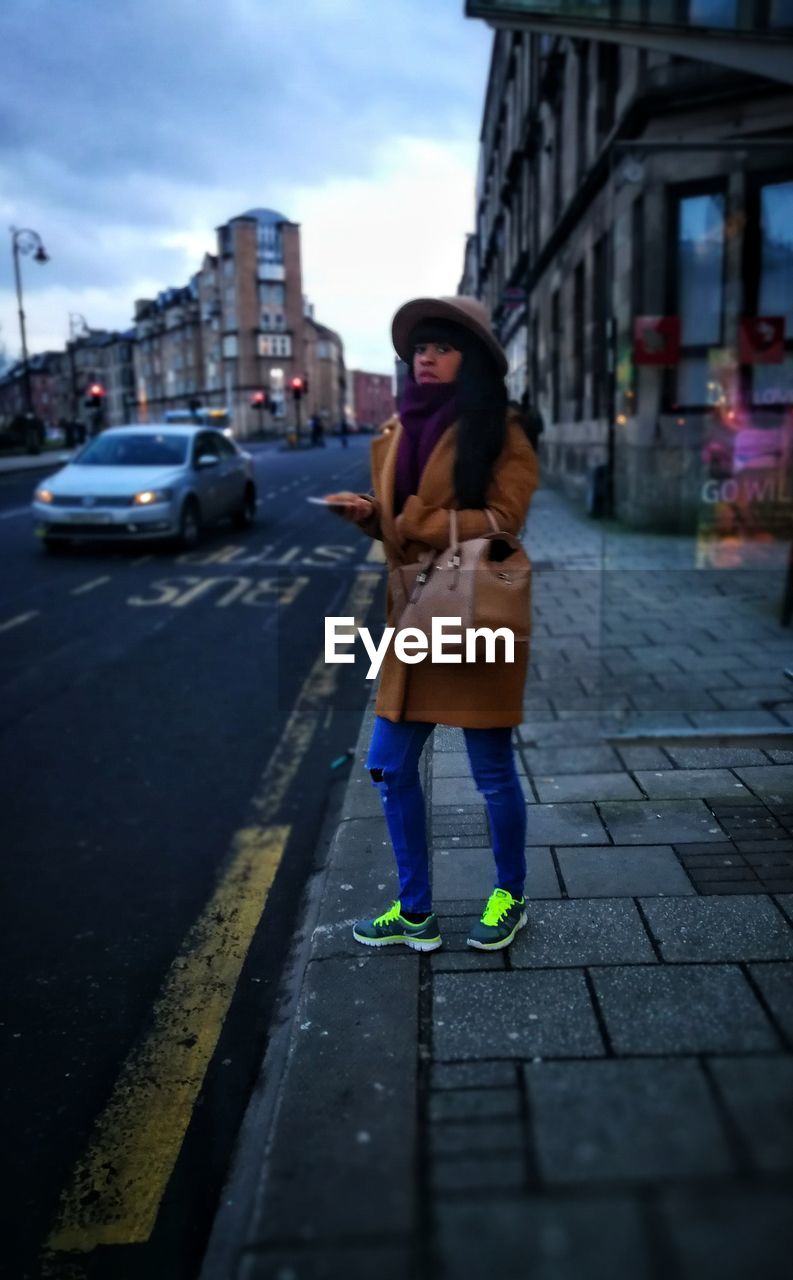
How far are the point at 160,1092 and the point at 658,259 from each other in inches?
507

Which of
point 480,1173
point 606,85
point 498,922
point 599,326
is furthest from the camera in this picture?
point 599,326

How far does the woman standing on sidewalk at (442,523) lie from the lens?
8.93 feet

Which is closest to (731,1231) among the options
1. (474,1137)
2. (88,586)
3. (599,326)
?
(474,1137)

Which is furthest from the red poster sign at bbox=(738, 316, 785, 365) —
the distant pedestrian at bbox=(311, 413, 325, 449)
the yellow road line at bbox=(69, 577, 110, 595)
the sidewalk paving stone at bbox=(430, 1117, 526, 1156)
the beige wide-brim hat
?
the distant pedestrian at bbox=(311, 413, 325, 449)

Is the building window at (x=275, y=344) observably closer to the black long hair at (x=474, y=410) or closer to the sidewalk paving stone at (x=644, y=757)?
the sidewalk paving stone at (x=644, y=757)

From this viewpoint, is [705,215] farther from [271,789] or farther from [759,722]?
[271,789]

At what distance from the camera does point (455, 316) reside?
2676 mm

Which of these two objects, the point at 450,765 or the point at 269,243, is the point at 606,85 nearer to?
the point at 450,765

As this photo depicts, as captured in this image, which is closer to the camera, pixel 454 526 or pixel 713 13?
pixel 454 526

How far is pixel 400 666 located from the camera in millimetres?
2795

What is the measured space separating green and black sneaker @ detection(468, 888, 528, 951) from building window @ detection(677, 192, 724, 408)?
34.1 ft

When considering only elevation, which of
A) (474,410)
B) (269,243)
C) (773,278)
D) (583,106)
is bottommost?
(474,410)

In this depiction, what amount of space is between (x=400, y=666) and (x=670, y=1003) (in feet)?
3.71

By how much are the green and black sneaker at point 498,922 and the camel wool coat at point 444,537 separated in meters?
0.57
